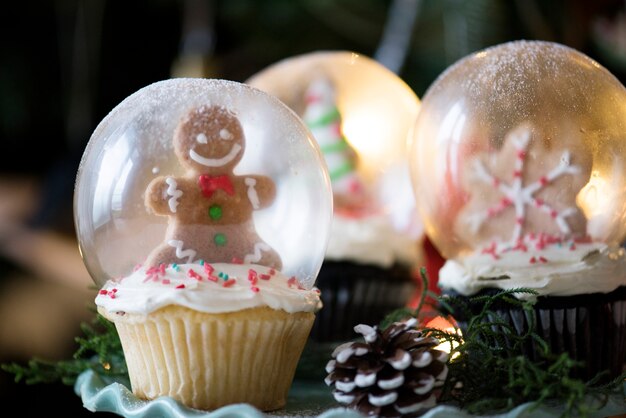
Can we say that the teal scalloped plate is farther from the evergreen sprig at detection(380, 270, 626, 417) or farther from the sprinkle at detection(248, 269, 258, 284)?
the sprinkle at detection(248, 269, 258, 284)

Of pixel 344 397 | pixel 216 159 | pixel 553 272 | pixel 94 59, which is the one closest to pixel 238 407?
pixel 344 397

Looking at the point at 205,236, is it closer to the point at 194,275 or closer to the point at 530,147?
the point at 194,275

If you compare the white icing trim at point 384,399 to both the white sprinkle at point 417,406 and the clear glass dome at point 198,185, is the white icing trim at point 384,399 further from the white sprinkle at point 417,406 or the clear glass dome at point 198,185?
the clear glass dome at point 198,185

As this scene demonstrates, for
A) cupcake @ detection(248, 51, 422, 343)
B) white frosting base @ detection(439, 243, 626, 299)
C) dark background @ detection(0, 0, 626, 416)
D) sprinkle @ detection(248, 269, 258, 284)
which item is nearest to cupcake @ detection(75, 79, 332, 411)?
sprinkle @ detection(248, 269, 258, 284)

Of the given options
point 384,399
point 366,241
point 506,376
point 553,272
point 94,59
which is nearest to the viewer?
point 384,399

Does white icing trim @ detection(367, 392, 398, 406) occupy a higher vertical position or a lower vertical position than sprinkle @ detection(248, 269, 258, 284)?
lower

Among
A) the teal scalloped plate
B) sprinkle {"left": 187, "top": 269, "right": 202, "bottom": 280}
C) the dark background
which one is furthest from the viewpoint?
the dark background

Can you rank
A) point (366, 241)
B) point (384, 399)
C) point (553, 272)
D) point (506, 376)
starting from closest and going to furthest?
point (384, 399)
point (506, 376)
point (553, 272)
point (366, 241)
